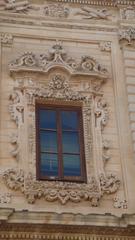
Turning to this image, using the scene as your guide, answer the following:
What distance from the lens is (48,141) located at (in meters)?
12.8

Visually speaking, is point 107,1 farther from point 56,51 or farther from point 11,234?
point 11,234

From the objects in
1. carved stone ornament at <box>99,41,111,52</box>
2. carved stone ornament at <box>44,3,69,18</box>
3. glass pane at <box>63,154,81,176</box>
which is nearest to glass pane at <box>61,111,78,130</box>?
glass pane at <box>63,154,81,176</box>

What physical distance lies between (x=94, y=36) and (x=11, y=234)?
519 centimetres

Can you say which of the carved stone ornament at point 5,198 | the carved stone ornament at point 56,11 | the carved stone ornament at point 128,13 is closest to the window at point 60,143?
the carved stone ornament at point 5,198

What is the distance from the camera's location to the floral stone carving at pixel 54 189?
464 inches

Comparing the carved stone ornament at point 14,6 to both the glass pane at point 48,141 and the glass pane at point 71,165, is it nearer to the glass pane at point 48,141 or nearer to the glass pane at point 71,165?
the glass pane at point 48,141

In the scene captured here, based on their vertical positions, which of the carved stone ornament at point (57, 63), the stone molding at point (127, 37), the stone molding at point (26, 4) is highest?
the stone molding at point (26, 4)

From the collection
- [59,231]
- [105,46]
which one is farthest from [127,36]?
[59,231]

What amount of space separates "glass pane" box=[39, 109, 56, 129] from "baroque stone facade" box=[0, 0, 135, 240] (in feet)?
0.79

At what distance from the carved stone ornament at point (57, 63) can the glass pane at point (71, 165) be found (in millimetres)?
1841

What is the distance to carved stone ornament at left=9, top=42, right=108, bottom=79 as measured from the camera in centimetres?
1327

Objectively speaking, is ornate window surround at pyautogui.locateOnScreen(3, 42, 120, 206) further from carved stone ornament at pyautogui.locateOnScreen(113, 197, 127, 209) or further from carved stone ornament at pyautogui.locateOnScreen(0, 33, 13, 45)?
carved stone ornament at pyautogui.locateOnScreen(0, 33, 13, 45)

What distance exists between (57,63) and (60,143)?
1784 millimetres

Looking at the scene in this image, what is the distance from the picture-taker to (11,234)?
11.0m
